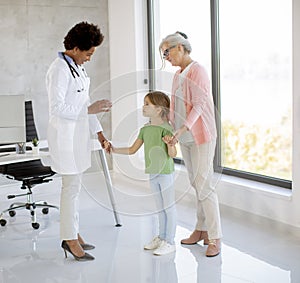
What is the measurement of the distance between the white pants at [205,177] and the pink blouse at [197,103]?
0.21 ft

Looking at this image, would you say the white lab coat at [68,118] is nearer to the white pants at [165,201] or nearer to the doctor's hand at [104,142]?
the doctor's hand at [104,142]

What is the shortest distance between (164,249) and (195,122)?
874 mm

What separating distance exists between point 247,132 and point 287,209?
2.83 feet

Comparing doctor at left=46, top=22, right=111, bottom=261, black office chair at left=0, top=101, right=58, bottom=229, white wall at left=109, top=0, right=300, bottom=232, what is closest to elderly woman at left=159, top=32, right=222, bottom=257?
white wall at left=109, top=0, right=300, bottom=232

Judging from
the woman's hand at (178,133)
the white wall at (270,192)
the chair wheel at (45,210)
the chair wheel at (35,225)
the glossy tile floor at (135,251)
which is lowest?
the glossy tile floor at (135,251)

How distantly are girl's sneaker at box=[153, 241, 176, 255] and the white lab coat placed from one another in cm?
74

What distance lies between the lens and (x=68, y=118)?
127 inches

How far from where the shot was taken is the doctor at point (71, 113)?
3.18m

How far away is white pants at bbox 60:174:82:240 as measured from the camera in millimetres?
3320

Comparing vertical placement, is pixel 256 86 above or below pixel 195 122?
above

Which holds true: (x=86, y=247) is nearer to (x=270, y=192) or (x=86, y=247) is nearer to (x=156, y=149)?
(x=156, y=149)

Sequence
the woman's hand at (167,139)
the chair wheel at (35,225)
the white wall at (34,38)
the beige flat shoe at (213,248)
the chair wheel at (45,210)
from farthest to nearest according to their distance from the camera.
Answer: the white wall at (34,38) < the chair wheel at (45,210) < the chair wheel at (35,225) < the beige flat shoe at (213,248) < the woman's hand at (167,139)

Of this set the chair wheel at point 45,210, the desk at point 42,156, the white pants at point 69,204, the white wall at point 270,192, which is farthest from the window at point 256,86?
the chair wheel at point 45,210

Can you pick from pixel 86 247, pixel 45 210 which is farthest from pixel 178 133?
pixel 45 210
